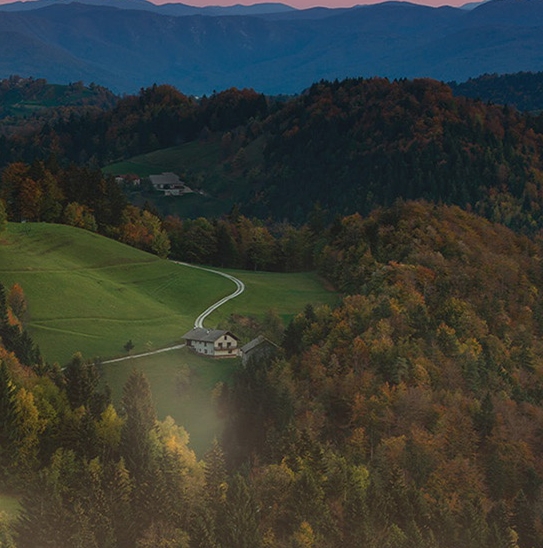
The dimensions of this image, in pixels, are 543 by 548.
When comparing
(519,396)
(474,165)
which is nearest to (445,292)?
(519,396)

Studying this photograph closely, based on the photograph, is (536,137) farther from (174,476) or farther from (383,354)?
(174,476)

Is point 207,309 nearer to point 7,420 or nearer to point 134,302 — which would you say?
point 134,302

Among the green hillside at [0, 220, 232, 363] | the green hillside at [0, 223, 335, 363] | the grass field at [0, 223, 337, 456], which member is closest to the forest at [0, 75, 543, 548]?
the grass field at [0, 223, 337, 456]

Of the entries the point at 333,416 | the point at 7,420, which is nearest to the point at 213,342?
the point at 333,416

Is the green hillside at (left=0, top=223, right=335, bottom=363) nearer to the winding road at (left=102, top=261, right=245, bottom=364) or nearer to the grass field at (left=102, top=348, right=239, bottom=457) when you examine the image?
the winding road at (left=102, top=261, right=245, bottom=364)

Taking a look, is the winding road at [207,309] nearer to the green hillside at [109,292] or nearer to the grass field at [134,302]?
the grass field at [134,302]

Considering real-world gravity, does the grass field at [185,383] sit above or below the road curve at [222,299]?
above

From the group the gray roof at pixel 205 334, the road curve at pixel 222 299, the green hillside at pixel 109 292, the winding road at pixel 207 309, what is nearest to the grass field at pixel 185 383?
the winding road at pixel 207 309
